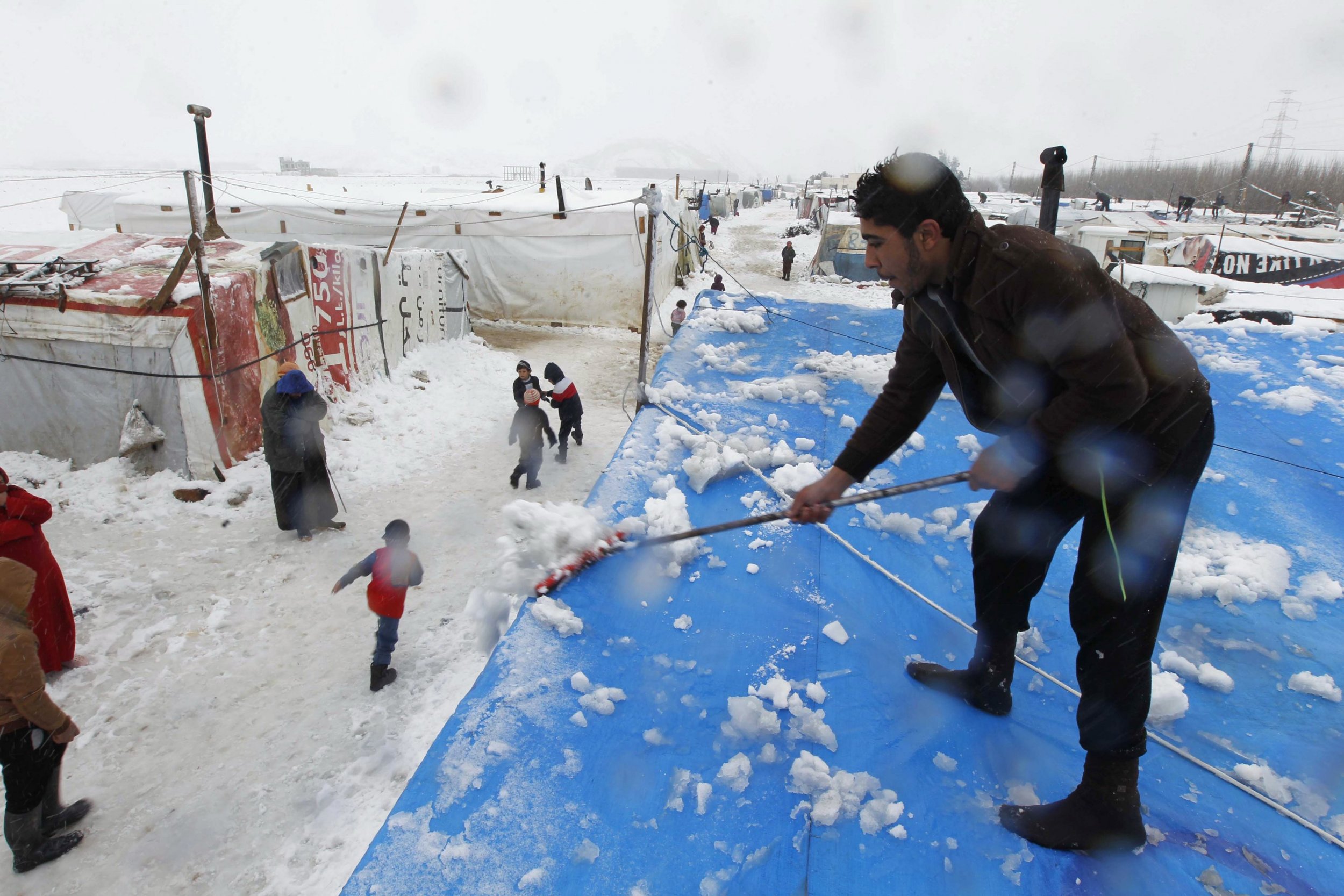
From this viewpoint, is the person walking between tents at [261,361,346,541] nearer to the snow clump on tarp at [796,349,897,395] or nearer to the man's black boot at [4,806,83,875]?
the man's black boot at [4,806,83,875]

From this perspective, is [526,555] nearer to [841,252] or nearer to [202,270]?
[202,270]

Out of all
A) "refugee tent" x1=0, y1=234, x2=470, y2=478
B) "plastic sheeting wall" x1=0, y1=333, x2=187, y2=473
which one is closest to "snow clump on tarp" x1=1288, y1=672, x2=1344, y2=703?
"refugee tent" x1=0, y1=234, x2=470, y2=478

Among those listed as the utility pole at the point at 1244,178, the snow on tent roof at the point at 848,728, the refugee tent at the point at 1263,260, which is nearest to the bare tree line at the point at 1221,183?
the utility pole at the point at 1244,178

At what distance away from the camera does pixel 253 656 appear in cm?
405

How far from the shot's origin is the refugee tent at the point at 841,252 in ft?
64.3

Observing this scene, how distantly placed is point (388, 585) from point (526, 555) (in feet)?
3.86

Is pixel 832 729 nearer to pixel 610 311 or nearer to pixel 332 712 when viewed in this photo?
pixel 332 712

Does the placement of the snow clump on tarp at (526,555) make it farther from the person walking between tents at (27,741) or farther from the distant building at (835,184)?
the distant building at (835,184)

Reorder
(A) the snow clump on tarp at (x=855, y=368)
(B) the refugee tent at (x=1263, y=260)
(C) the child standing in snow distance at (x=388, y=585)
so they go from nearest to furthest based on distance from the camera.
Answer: (C) the child standing in snow distance at (x=388, y=585), (A) the snow clump on tarp at (x=855, y=368), (B) the refugee tent at (x=1263, y=260)

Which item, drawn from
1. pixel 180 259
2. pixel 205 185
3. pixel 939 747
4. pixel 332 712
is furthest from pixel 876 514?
pixel 205 185

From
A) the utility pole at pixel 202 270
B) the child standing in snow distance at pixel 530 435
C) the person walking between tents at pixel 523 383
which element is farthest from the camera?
→ the person walking between tents at pixel 523 383

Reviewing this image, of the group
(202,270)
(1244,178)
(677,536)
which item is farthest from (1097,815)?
(1244,178)

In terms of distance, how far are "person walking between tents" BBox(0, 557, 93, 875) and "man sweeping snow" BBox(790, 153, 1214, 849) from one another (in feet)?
11.0

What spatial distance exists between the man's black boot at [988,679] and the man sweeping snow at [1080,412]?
0.36 meters
